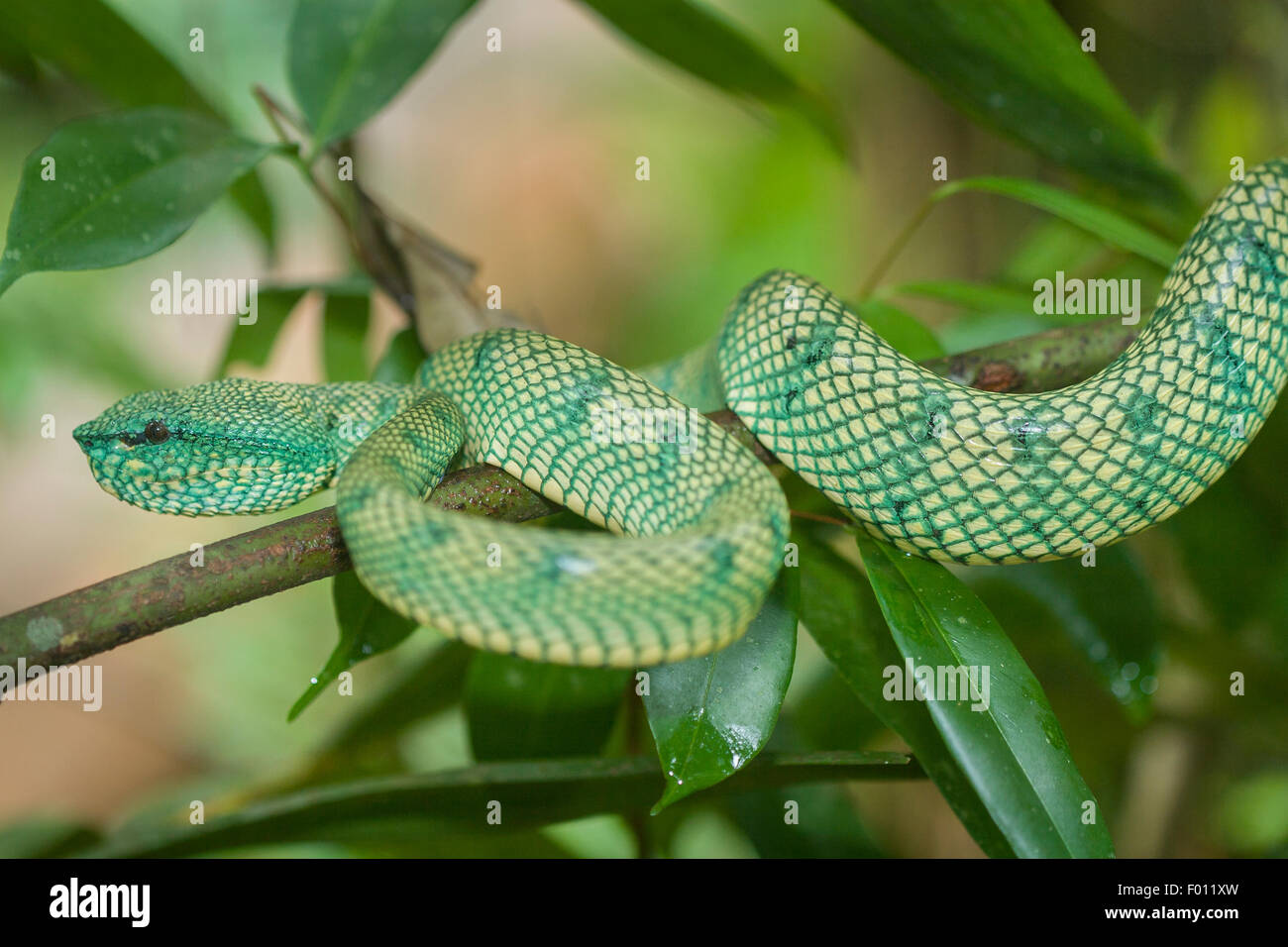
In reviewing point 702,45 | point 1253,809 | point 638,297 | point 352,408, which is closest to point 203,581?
point 352,408

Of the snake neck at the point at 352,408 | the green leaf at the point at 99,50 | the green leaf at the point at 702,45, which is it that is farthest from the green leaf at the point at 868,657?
the green leaf at the point at 99,50

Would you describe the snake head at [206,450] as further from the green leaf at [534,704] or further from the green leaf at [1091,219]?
the green leaf at [1091,219]

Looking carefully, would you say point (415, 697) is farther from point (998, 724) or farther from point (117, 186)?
point (998, 724)

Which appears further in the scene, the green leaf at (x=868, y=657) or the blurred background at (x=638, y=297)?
the blurred background at (x=638, y=297)

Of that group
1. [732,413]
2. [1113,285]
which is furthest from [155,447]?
[1113,285]

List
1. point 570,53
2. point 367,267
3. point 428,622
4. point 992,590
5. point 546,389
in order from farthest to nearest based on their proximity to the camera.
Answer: point 570,53 < point 992,590 < point 367,267 < point 546,389 < point 428,622
